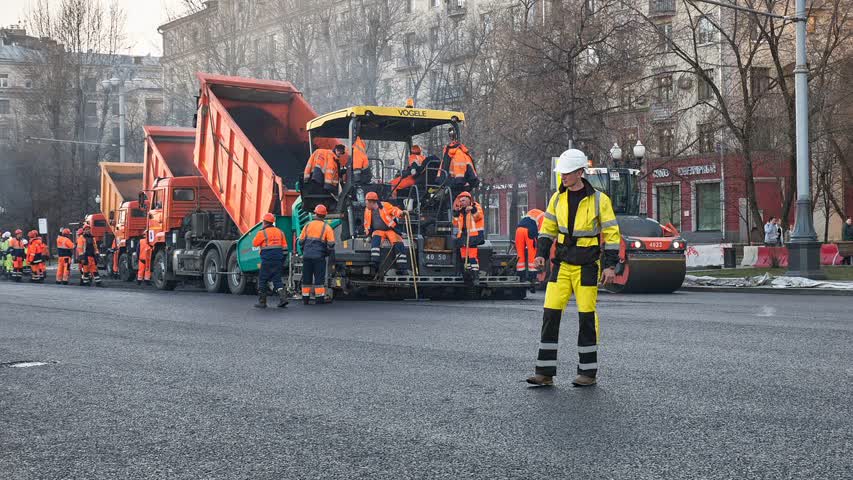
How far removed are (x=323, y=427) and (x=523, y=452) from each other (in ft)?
4.28

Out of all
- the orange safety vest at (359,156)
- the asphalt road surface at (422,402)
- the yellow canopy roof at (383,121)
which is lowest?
the asphalt road surface at (422,402)

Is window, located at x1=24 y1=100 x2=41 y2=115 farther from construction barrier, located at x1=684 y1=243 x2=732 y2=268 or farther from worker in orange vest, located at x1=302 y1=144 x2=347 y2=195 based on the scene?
worker in orange vest, located at x1=302 y1=144 x2=347 y2=195

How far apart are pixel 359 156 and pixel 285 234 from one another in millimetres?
2326

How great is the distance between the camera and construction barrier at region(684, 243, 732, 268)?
2906 cm

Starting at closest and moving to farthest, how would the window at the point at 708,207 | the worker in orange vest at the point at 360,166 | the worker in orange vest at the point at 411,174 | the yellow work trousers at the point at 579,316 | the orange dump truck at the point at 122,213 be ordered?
the yellow work trousers at the point at 579,316 → the worker in orange vest at the point at 360,166 → the worker in orange vest at the point at 411,174 → the orange dump truck at the point at 122,213 → the window at the point at 708,207

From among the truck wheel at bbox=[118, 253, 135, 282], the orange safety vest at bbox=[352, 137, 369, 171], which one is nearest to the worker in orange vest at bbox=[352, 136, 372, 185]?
the orange safety vest at bbox=[352, 137, 369, 171]

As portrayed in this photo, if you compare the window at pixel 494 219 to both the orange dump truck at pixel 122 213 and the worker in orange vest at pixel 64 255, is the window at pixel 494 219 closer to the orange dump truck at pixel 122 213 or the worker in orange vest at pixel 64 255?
the orange dump truck at pixel 122 213

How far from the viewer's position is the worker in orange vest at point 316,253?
16562 mm

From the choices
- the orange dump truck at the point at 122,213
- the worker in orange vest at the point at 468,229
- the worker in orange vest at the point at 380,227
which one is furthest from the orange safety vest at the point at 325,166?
the orange dump truck at the point at 122,213

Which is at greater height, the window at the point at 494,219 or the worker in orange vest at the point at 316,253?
the window at the point at 494,219

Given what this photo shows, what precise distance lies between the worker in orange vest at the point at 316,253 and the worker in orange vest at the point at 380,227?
61 cm

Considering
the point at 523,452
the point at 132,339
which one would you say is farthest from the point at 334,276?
the point at 523,452

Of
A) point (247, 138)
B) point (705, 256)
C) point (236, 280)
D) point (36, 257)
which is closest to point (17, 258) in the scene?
point (36, 257)

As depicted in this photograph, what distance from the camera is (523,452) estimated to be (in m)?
5.45
